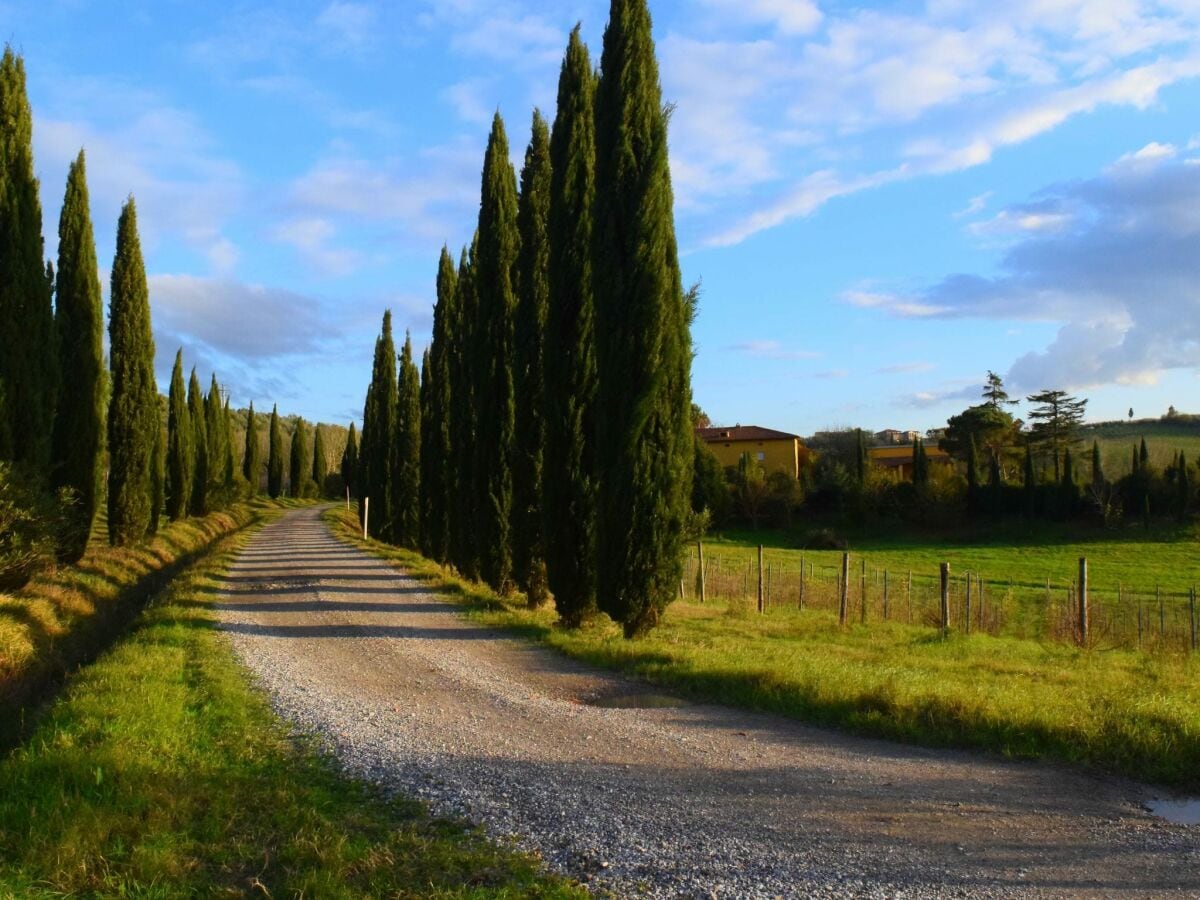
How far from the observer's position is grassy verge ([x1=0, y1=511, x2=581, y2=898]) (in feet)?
13.5

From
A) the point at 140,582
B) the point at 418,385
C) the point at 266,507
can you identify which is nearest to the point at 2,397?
the point at 140,582

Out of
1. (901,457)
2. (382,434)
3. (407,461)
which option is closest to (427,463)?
(407,461)

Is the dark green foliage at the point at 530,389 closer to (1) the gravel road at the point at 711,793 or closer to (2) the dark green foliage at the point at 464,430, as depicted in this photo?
(2) the dark green foliage at the point at 464,430

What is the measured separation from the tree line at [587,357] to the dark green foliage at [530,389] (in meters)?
0.03

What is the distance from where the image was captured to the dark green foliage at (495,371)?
58.6 feet

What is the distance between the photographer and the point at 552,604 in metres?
17.4

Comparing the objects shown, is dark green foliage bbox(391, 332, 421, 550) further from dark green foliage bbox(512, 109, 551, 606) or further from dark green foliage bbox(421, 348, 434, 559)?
dark green foliage bbox(512, 109, 551, 606)

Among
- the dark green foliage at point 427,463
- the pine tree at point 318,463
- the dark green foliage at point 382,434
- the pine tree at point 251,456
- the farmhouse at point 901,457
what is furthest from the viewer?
the pine tree at point 318,463

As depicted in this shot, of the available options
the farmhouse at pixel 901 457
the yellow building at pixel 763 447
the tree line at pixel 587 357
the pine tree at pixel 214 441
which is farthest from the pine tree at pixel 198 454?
the farmhouse at pixel 901 457

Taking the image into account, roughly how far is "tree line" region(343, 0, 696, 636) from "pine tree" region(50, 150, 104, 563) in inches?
322

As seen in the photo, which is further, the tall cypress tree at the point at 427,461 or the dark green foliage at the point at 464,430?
the tall cypress tree at the point at 427,461

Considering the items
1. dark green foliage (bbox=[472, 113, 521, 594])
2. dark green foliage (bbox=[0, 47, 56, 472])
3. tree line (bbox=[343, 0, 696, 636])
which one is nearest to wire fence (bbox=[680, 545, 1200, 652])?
dark green foliage (bbox=[472, 113, 521, 594])

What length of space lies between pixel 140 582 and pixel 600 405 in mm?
12856

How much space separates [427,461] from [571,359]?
1437 centimetres
